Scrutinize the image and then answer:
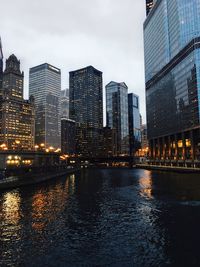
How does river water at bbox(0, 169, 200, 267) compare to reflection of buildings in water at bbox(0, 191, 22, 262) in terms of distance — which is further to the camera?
reflection of buildings in water at bbox(0, 191, 22, 262)

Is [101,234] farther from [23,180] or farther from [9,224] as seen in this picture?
[23,180]

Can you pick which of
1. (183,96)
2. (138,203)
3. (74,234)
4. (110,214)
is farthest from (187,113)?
(74,234)

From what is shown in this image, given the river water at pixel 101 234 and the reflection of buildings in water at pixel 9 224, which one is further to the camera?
the reflection of buildings in water at pixel 9 224

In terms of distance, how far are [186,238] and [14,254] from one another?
20278 mm

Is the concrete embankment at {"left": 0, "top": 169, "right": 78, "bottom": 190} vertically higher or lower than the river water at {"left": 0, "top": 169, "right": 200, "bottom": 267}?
higher

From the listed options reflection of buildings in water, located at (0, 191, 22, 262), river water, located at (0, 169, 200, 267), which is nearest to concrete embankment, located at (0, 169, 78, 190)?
reflection of buildings in water, located at (0, 191, 22, 262)

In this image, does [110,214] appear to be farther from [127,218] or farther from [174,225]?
[174,225]

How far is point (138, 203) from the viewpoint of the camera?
5988 cm

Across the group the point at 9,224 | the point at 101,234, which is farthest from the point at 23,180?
the point at 101,234

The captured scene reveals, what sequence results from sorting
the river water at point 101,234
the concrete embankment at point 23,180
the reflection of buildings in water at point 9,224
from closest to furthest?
the river water at point 101,234 < the reflection of buildings in water at point 9,224 < the concrete embankment at point 23,180

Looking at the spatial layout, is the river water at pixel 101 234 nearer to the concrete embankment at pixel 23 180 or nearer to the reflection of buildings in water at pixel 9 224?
the reflection of buildings in water at pixel 9 224

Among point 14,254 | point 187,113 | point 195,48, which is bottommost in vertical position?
point 14,254

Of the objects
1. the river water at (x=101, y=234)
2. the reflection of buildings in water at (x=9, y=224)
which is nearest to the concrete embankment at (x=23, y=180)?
the reflection of buildings in water at (x=9, y=224)

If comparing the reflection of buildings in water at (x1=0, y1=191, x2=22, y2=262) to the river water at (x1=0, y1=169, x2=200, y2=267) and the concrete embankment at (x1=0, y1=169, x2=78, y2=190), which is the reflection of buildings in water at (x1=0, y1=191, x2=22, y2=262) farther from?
the concrete embankment at (x1=0, y1=169, x2=78, y2=190)
